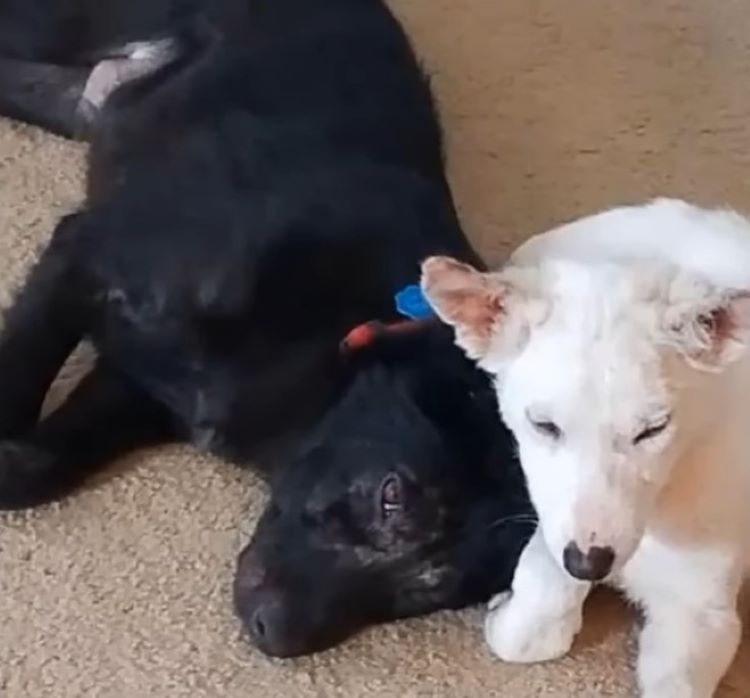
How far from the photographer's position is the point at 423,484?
1.55 m

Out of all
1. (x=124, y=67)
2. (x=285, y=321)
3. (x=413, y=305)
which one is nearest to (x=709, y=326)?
(x=413, y=305)

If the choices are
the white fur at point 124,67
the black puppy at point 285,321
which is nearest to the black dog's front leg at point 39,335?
the black puppy at point 285,321

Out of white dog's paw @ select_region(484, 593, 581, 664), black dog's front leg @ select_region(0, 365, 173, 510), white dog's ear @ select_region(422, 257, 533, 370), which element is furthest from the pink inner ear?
black dog's front leg @ select_region(0, 365, 173, 510)

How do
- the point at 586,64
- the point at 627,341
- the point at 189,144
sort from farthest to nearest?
1. the point at 586,64
2. the point at 189,144
3. the point at 627,341

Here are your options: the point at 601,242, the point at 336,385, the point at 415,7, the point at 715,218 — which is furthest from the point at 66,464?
the point at 415,7

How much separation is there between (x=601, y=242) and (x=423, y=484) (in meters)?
0.30

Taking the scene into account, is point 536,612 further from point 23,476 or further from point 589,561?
point 23,476

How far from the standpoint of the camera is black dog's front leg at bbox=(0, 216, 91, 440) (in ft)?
5.67

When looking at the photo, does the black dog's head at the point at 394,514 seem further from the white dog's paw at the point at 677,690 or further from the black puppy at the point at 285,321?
the white dog's paw at the point at 677,690

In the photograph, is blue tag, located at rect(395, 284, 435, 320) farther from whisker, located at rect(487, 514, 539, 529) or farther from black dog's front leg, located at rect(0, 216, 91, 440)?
black dog's front leg, located at rect(0, 216, 91, 440)

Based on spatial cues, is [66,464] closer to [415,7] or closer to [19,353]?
[19,353]

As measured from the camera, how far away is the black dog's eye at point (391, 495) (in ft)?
5.10

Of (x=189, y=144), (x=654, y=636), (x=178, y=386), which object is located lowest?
(x=654, y=636)

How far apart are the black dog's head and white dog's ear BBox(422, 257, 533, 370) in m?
0.11
